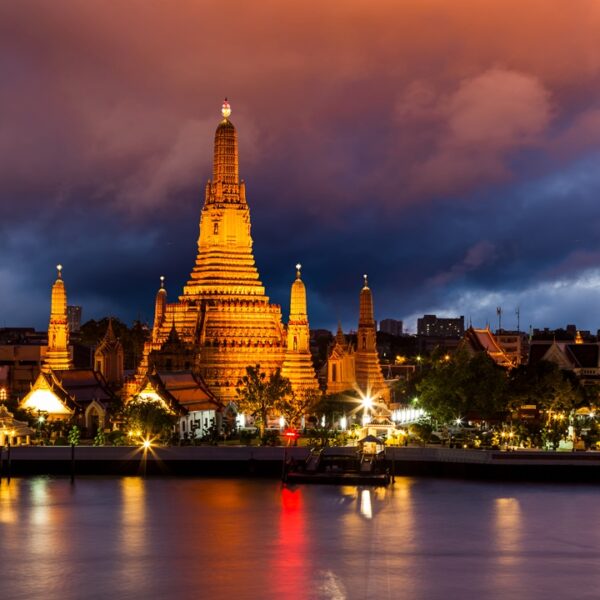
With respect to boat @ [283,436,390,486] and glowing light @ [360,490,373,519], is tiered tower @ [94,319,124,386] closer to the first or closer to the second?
boat @ [283,436,390,486]

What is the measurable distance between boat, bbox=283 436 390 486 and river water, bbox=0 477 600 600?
1.31 meters

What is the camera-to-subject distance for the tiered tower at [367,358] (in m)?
107

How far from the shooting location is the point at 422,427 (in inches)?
3541

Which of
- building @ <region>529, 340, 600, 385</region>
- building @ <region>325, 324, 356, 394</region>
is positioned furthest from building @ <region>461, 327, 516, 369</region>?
building @ <region>325, 324, 356, 394</region>

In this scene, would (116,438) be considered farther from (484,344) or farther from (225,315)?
(484,344)

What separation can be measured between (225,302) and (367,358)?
500 inches

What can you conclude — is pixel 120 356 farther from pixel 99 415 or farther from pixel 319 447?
pixel 319 447

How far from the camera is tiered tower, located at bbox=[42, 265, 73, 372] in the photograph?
10563cm

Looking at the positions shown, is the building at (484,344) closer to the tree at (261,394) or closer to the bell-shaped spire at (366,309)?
the bell-shaped spire at (366,309)

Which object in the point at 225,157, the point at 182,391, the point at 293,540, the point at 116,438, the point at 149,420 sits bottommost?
the point at 293,540

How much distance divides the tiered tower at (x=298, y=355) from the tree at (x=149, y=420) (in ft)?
39.7

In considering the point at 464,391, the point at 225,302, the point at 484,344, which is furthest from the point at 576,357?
the point at 225,302

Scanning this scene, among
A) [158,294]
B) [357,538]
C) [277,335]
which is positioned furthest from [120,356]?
[357,538]

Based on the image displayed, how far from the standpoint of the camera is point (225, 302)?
102 m
